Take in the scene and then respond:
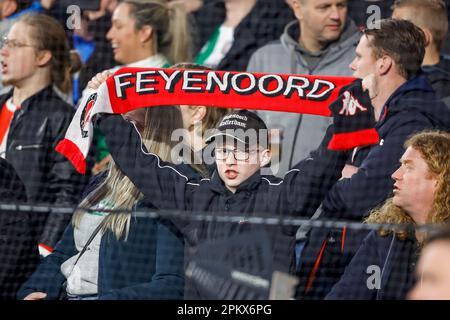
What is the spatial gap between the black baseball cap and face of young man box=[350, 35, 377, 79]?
55 centimetres

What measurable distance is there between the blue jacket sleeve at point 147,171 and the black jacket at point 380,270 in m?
0.72

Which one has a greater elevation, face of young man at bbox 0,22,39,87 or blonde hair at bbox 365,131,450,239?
face of young man at bbox 0,22,39,87

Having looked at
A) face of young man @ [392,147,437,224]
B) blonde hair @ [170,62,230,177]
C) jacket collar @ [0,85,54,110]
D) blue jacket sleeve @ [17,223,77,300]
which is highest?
jacket collar @ [0,85,54,110]

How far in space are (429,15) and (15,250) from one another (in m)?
2.16

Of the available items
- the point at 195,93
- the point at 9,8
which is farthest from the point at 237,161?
the point at 9,8

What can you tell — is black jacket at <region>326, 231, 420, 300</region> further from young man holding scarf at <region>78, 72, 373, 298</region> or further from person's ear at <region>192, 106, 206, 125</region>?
person's ear at <region>192, 106, 206, 125</region>

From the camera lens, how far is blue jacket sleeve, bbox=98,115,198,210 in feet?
14.3

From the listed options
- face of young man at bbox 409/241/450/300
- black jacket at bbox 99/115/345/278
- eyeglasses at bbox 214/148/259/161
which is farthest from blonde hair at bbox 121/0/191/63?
face of young man at bbox 409/241/450/300

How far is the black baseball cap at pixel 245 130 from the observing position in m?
4.32

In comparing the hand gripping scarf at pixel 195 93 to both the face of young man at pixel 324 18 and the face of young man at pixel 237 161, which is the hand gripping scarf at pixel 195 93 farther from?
the face of young man at pixel 324 18

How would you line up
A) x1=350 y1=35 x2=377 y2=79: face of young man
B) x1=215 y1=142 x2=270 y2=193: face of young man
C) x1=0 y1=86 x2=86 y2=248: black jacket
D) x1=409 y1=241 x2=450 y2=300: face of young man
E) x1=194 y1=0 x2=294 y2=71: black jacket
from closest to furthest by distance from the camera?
x1=409 y1=241 x2=450 y2=300: face of young man, x1=215 y1=142 x2=270 y2=193: face of young man, x1=350 y1=35 x2=377 y2=79: face of young man, x1=0 y1=86 x2=86 y2=248: black jacket, x1=194 y1=0 x2=294 y2=71: black jacket

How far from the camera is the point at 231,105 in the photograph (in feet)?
15.2

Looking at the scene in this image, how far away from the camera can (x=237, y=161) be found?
14.1ft
